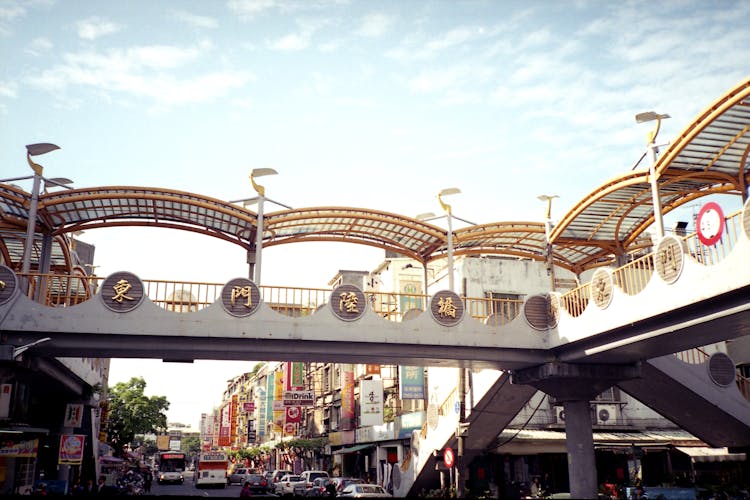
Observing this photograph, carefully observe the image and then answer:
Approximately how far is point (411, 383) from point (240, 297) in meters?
17.9

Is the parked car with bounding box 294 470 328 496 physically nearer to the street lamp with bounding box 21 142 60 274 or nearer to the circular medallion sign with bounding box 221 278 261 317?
the circular medallion sign with bounding box 221 278 261 317

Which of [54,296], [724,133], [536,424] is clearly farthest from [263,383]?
[724,133]

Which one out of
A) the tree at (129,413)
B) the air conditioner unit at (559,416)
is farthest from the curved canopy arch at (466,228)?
the tree at (129,413)

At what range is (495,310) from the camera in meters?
22.9

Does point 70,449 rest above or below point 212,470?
above

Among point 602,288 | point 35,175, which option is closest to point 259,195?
point 35,175

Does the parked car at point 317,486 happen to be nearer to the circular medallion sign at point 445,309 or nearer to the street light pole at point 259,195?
the street light pole at point 259,195

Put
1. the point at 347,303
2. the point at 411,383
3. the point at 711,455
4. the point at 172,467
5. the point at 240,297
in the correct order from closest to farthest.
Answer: the point at 240,297 → the point at 347,303 → the point at 711,455 → the point at 411,383 → the point at 172,467

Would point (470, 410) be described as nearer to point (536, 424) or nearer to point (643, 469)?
point (536, 424)

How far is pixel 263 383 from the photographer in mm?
101062

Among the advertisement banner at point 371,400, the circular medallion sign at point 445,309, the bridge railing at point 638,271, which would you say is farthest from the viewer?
the advertisement banner at point 371,400

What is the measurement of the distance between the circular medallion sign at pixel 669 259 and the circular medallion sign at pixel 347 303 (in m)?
9.36

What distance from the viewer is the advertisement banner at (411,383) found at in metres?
36.7

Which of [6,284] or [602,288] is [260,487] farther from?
[602,288]
